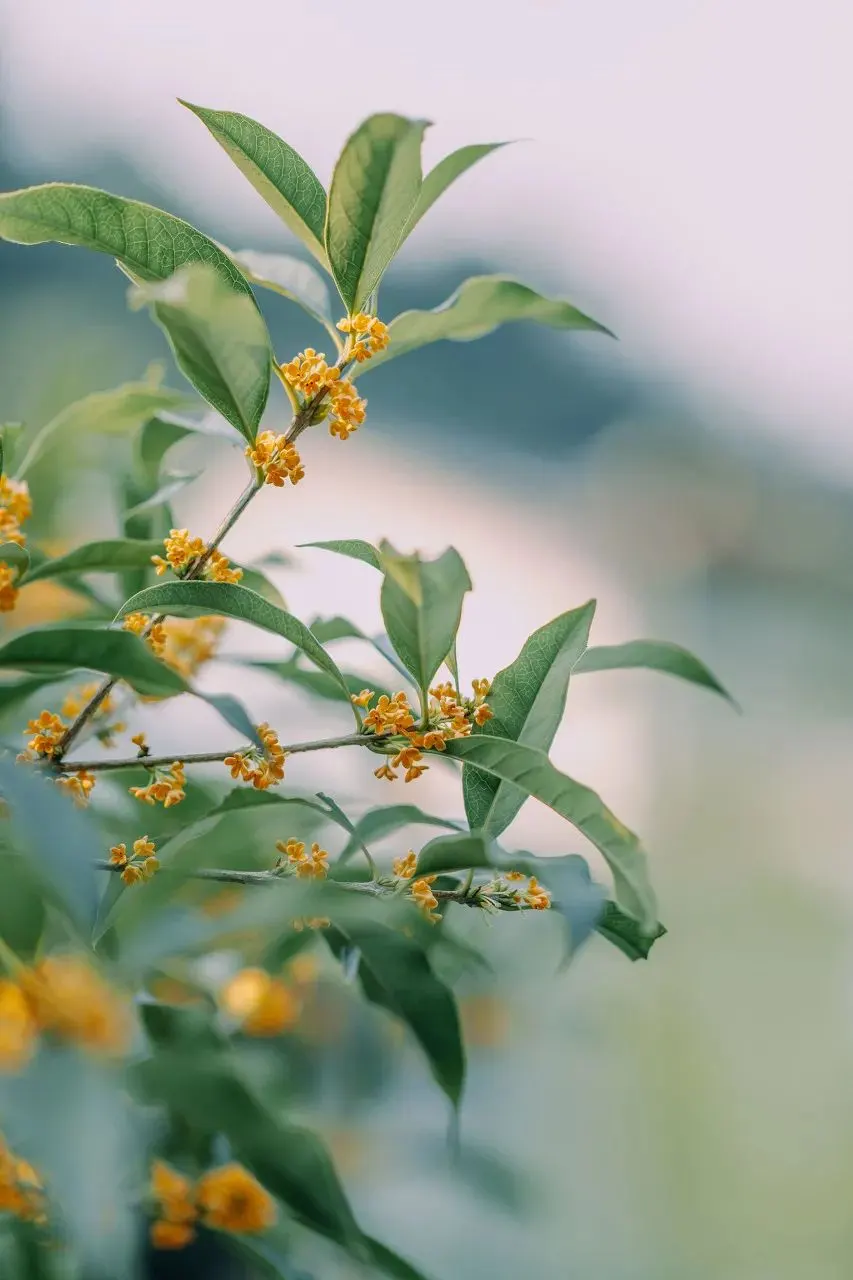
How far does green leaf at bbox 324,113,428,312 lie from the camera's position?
12.3 inches

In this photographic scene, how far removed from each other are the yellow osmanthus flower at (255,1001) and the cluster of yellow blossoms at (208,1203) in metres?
0.09

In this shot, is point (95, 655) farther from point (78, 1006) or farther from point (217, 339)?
point (78, 1006)

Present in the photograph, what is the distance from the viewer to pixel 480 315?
0.38m

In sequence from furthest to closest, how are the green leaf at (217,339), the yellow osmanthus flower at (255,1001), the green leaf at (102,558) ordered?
the yellow osmanthus flower at (255,1001), the green leaf at (102,558), the green leaf at (217,339)

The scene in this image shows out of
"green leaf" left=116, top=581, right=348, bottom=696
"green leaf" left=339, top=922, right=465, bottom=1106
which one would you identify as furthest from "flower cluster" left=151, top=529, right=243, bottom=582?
"green leaf" left=339, top=922, right=465, bottom=1106

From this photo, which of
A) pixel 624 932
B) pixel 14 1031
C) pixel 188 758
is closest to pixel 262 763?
pixel 188 758

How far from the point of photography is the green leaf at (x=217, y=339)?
28 centimetres

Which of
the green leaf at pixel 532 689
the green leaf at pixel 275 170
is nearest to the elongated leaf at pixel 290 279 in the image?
the green leaf at pixel 275 170

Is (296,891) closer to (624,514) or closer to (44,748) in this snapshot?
(44,748)

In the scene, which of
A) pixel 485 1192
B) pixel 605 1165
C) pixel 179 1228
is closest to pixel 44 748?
pixel 179 1228

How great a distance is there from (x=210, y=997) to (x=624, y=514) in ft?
12.3

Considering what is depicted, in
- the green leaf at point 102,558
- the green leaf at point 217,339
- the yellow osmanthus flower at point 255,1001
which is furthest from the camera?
the yellow osmanthus flower at point 255,1001

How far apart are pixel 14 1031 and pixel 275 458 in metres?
0.32

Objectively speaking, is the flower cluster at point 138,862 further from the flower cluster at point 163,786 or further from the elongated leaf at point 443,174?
the elongated leaf at point 443,174
